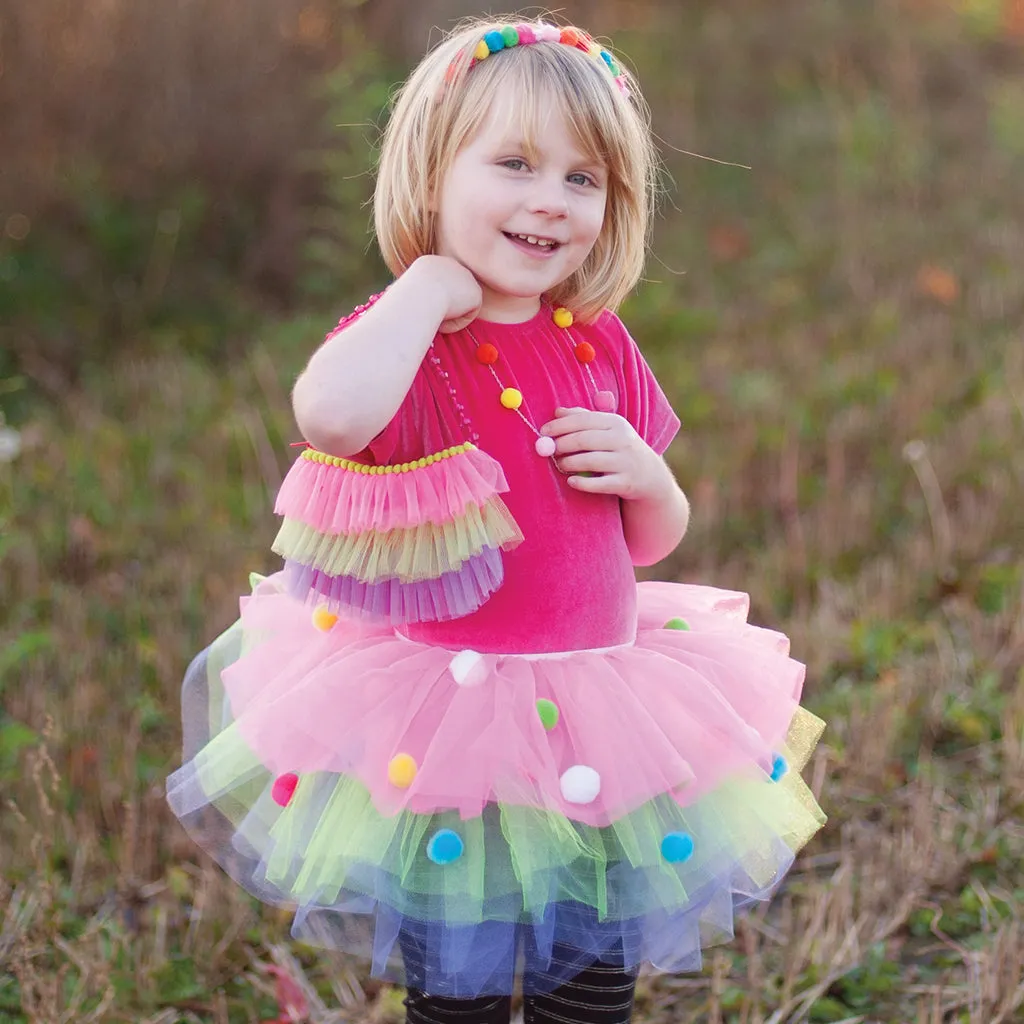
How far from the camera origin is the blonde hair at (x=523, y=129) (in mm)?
1514

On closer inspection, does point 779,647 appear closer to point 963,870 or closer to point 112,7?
point 963,870

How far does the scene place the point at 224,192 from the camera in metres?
7.10

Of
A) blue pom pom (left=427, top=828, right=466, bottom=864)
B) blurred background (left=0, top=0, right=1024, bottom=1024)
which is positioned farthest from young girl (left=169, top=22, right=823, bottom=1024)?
blurred background (left=0, top=0, right=1024, bottom=1024)

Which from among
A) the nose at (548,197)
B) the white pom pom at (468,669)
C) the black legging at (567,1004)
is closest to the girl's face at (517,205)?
the nose at (548,197)

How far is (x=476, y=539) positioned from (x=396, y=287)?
323 mm

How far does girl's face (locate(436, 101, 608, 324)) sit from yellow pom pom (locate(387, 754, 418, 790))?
1.99 ft

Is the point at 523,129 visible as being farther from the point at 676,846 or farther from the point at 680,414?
the point at 680,414

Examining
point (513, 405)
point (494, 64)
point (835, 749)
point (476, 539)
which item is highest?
point (494, 64)

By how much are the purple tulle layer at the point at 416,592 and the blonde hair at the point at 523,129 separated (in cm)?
42

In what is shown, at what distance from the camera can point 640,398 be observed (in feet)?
5.76

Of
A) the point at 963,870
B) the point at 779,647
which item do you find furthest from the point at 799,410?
the point at 779,647

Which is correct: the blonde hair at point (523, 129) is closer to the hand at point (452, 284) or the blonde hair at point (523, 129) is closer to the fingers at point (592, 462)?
the hand at point (452, 284)

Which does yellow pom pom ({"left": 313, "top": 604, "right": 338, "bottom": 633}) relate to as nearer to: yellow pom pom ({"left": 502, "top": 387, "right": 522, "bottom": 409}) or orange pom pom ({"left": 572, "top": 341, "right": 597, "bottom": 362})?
yellow pom pom ({"left": 502, "top": 387, "right": 522, "bottom": 409})

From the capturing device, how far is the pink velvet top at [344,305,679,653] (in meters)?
1.56
